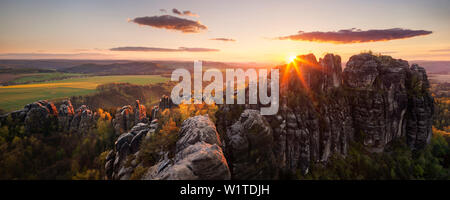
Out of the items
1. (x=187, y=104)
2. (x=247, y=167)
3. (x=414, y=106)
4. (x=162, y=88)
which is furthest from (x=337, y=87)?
(x=162, y=88)

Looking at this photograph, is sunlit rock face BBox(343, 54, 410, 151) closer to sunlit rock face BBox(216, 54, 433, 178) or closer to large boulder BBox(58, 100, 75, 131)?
sunlit rock face BBox(216, 54, 433, 178)

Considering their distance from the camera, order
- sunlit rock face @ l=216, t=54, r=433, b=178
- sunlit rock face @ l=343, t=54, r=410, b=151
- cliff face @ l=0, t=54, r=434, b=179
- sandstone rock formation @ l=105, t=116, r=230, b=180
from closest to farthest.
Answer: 1. sandstone rock formation @ l=105, t=116, r=230, b=180
2. cliff face @ l=0, t=54, r=434, b=179
3. sunlit rock face @ l=216, t=54, r=433, b=178
4. sunlit rock face @ l=343, t=54, r=410, b=151

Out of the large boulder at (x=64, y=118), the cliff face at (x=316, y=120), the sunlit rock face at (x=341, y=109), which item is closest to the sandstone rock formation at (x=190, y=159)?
the cliff face at (x=316, y=120)

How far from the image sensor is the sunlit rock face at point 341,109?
32.5 m

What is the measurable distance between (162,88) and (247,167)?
7706 inches

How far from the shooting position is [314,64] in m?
37.2

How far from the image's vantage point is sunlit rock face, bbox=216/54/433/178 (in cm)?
3247

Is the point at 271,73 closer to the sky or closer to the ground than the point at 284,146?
closer to the sky

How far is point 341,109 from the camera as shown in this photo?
3775cm

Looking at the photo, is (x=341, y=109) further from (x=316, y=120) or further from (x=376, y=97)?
(x=316, y=120)

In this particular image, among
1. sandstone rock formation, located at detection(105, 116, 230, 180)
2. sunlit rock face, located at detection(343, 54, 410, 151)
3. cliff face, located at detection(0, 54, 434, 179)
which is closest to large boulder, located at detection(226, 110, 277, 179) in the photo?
cliff face, located at detection(0, 54, 434, 179)

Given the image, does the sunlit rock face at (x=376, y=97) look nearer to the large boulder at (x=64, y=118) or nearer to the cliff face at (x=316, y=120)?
the cliff face at (x=316, y=120)

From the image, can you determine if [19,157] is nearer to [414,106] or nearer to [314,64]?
[314,64]

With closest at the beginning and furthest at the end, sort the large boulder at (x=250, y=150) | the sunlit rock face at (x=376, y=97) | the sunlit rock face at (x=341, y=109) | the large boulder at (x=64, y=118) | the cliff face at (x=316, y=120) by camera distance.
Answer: the large boulder at (x=250, y=150) < the cliff face at (x=316, y=120) < the sunlit rock face at (x=341, y=109) < the sunlit rock face at (x=376, y=97) < the large boulder at (x=64, y=118)
